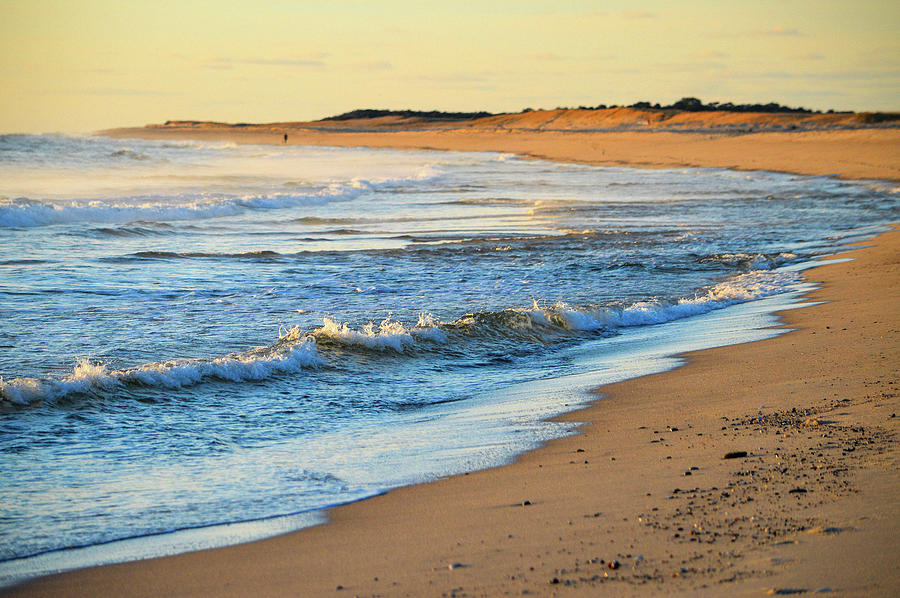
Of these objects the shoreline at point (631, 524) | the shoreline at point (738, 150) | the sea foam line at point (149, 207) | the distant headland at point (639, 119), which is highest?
the distant headland at point (639, 119)

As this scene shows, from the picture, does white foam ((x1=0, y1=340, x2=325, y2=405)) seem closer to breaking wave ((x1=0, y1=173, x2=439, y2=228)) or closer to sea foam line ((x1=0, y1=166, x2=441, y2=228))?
breaking wave ((x1=0, y1=173, x2=439, y2=228))

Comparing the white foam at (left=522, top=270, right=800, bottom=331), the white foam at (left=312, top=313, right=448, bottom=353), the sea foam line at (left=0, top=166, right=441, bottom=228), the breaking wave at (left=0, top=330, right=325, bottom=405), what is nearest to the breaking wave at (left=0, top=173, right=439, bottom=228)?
the sea foam line at (left=0, top=166, right=441, bottom=228)

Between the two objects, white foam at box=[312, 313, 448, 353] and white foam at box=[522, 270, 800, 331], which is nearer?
white foam at box=[312, 313, 448, 353]

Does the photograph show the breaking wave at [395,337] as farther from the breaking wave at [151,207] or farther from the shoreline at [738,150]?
the shoreline at [738,150]

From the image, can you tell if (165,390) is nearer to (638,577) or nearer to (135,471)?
(135,471)

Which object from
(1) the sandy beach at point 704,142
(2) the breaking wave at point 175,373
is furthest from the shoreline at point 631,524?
(1) the sandy beach at point 704,142

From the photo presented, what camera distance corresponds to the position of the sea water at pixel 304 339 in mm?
4695

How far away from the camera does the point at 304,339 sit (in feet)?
26.9

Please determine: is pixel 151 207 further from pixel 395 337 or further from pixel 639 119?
pixel 639 119

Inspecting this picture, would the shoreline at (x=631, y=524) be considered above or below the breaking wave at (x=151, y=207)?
below

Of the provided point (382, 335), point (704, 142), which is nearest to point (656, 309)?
point (382, 335)

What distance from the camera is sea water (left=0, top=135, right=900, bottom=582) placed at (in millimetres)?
4695

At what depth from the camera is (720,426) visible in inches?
217

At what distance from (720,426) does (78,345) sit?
5.80m
